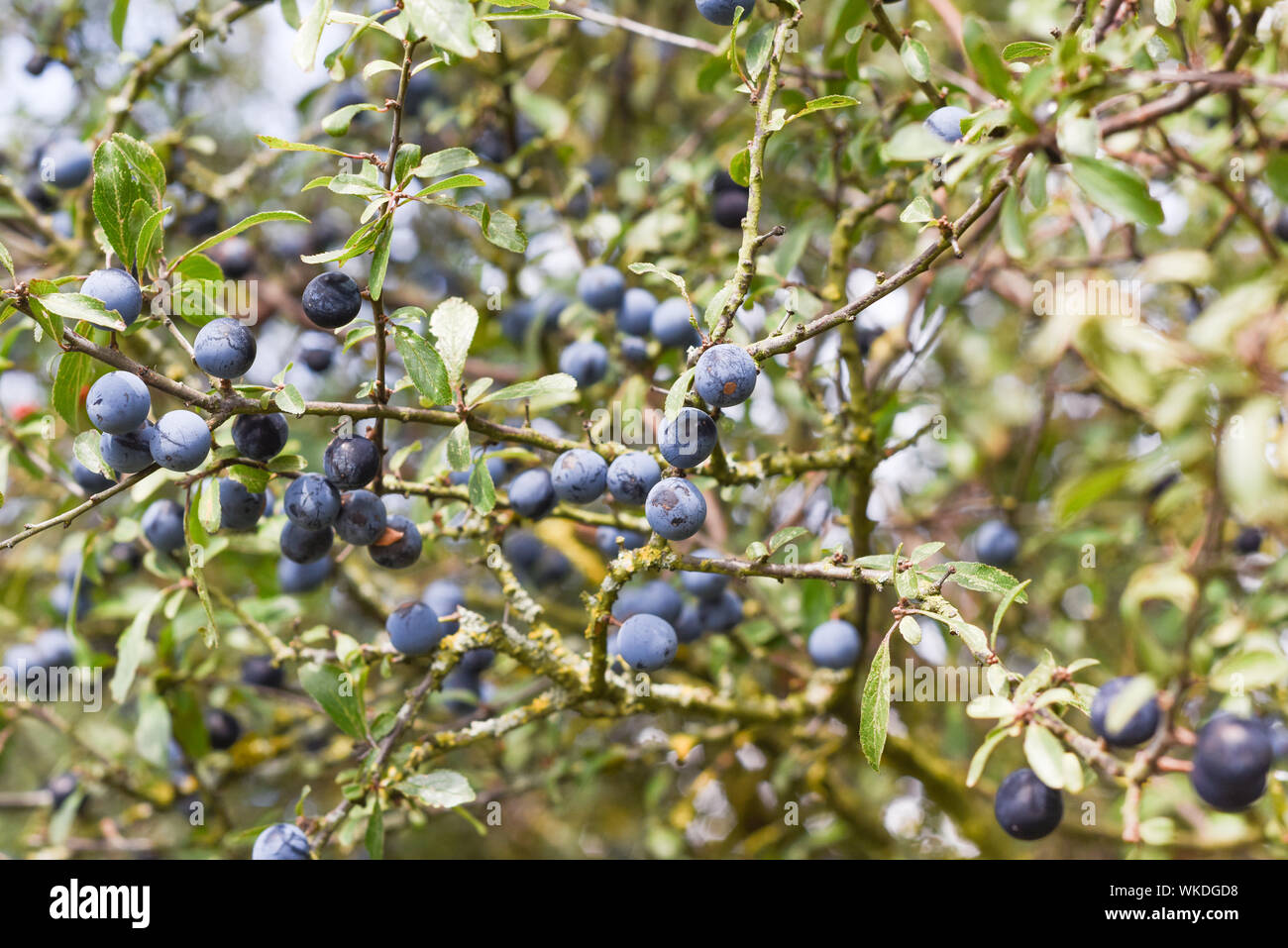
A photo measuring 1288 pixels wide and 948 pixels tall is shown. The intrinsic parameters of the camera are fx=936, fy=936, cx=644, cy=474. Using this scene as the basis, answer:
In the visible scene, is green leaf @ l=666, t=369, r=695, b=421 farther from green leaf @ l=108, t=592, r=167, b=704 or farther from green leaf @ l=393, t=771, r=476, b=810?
green leaf @ l=108, t=592, r=167, b=704

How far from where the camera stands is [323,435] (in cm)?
315

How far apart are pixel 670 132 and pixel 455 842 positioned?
3160mm

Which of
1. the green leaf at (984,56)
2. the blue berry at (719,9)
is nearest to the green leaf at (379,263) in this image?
the blue berry at (719,9)

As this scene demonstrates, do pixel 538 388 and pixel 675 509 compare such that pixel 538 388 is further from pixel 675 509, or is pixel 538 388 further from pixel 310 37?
pixel 310 37

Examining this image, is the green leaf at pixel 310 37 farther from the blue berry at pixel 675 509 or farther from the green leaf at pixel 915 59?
the green leaf at pixel 915 59

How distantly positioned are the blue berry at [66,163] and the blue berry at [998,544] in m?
2.77

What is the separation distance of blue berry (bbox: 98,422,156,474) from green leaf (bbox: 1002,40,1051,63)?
Answer: 1602 mm

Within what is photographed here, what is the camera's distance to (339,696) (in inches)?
70.6

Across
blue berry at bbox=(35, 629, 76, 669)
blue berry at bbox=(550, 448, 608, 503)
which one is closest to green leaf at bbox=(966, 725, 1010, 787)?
blue berry at bbox=(550, 448, 608, 503)

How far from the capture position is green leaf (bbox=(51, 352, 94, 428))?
1.47 metres

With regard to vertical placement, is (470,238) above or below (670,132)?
below

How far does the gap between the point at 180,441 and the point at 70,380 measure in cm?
26
